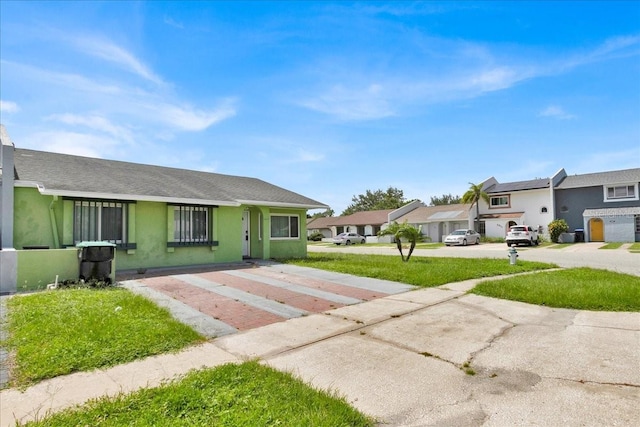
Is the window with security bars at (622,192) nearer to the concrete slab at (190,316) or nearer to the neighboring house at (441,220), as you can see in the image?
the neighboring house at (441,220)

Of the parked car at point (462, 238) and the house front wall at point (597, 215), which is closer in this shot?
the house front wall at point (597, 215)

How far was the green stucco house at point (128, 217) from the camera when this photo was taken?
9.93 metres

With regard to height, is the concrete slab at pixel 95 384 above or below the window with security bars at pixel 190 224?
below

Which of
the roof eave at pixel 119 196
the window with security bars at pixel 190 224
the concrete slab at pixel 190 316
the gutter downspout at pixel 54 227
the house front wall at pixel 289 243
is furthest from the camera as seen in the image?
the house front wall at pixel 289 243

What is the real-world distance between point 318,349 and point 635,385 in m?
3.75

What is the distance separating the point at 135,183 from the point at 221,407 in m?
12.3

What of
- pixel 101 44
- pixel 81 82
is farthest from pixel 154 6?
pixel 81 82

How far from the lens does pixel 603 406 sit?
133 inches

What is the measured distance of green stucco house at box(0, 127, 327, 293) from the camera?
32.6 ft

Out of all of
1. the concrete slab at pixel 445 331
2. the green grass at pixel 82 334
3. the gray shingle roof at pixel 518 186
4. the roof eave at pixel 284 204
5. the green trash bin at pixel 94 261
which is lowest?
the concrete slab at pixel 445 331

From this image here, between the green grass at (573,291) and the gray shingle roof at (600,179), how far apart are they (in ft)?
94.7

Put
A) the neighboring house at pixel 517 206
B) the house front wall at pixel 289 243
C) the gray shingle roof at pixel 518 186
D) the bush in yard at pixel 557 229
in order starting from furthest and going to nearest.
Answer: the gray shingle roof at pixel 518 186
the neighboring house at pixel 517 206
the bush in yard at pixel 557 229
the house front wall at pixel 289 243

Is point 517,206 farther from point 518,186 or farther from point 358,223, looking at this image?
point 358,223

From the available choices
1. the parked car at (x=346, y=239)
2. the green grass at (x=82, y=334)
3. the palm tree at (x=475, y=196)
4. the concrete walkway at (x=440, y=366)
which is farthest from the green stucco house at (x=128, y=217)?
the palm tree at (x=475, y=196)
